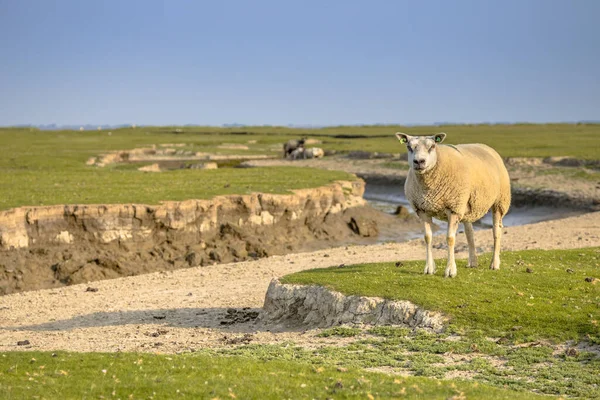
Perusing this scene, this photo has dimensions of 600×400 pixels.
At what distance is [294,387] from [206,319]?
34.5 ft

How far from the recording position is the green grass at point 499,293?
1703 centimetres

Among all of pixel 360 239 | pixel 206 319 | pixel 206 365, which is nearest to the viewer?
pixel 206 365

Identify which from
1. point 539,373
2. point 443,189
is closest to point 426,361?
A: point 539,373

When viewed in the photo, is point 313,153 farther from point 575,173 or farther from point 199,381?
point 199,381

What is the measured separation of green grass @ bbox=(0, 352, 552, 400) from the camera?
474 inches

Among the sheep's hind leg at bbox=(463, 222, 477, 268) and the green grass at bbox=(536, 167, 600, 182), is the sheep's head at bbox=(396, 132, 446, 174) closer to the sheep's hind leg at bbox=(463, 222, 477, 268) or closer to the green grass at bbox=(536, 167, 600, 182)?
the sheep's hind leg at bbox=(463, 222, 477, 268)

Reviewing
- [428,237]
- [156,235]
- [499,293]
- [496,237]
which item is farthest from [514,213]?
[499,293]

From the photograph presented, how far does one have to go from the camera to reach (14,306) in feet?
84.8

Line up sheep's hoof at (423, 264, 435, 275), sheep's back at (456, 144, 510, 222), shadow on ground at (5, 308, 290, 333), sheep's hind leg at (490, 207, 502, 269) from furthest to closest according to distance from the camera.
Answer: sheep's hind leg at (490, 207, 502, 269) < shadow on ground at (5, 308, 290, 333) < sheep's hoof at (423, 264, 435, 275) < sheep's back at (456, 144, 510, 222)

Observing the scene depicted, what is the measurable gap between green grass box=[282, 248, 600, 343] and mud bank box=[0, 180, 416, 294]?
13.0 meters

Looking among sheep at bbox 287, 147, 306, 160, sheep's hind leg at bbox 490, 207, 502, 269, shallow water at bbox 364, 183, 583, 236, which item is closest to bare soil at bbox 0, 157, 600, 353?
sheep's hind leg at bbox 490, 207, 502, 269

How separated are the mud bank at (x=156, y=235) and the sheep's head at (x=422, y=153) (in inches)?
681

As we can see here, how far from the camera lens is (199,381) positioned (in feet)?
41.9

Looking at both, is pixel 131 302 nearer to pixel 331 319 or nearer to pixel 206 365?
pixel 331 319
